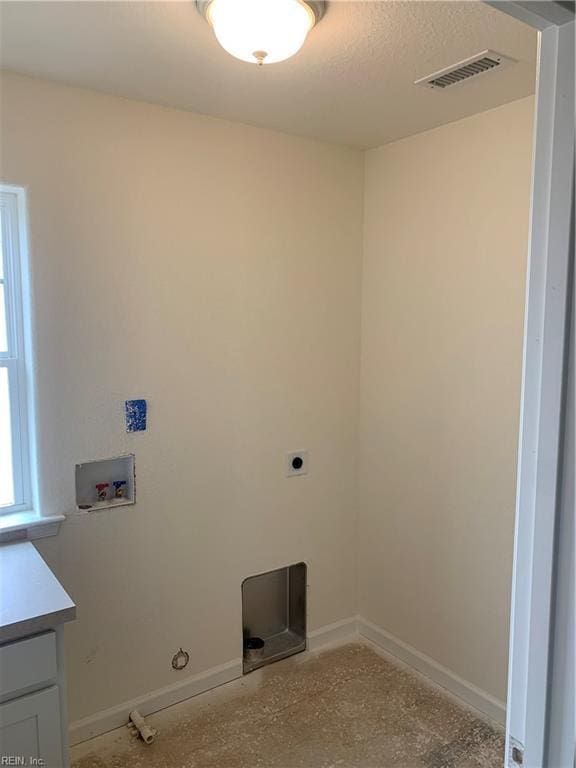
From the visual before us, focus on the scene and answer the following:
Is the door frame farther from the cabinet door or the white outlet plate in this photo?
the white outlet plate

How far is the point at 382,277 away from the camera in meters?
2.82

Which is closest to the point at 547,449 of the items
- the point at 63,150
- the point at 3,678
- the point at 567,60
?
the point at 567,60

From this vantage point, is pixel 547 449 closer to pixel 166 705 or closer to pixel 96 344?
pixel 96 344

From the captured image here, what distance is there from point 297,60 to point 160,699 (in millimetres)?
2514

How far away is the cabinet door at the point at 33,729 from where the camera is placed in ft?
4.88

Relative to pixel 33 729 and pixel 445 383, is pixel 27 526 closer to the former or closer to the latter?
pixel 33 729

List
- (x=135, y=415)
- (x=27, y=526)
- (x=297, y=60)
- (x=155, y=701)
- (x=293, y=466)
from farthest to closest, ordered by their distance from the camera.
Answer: (x=293, y=466) < (x=155, y=701) < (x=135, y=415) < (x=27, y=526) < (x=297, y=60)

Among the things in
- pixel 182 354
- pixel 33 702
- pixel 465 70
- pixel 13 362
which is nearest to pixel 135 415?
pixel 182 354

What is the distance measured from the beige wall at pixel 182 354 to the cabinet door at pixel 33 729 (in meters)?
0.68

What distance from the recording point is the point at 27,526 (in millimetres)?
2057

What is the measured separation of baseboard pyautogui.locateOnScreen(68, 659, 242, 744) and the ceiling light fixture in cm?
243

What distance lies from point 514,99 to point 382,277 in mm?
941

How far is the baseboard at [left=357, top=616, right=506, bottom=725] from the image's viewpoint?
2.41 meters

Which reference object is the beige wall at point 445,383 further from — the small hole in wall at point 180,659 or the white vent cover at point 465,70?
the small hole in wall at point 180,659
